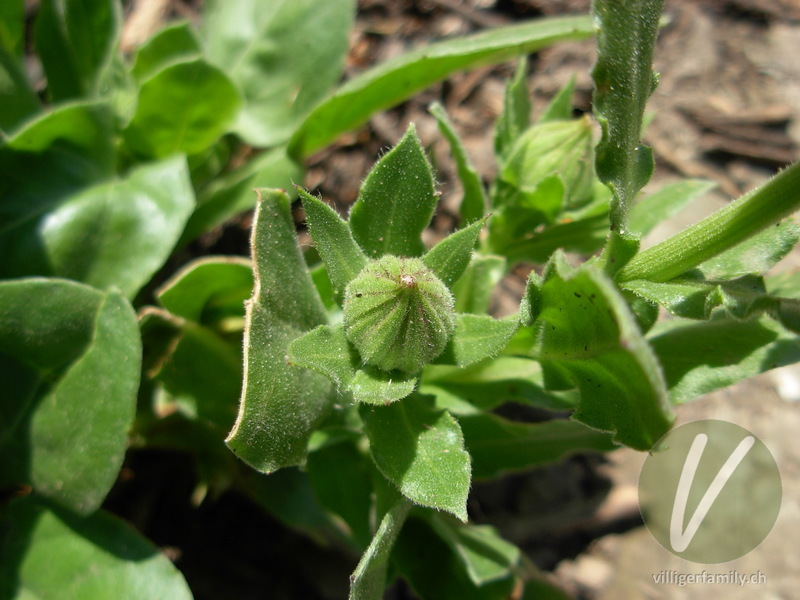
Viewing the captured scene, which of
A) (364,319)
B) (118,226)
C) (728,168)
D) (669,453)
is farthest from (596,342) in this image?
(728,168)

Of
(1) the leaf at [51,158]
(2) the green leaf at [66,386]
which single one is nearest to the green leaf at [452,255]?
(2) the green leaf at [66,386]

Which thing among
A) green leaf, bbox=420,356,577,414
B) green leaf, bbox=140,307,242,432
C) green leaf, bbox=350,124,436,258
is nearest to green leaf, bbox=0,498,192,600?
green leaf, bbox=140,307,242,432

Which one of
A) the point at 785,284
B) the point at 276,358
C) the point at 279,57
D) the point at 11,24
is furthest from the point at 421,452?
the point at 11,24

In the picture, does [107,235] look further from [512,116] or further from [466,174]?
[512,116]

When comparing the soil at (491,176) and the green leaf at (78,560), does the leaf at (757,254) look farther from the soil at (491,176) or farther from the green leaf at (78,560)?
the green leaf at (78,560)

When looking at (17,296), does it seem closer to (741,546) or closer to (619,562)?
(619,562)

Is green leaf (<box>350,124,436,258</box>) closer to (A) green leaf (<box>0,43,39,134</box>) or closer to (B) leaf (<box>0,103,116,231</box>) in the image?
(B) leaf (<box>0,103,116,231</box>)
